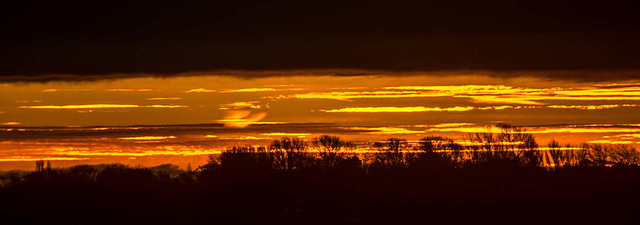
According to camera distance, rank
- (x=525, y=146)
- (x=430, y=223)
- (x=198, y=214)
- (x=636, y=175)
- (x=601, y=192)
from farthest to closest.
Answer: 1. (x=525, y=146)
2. (x=636, y=175)
3. (x=601, y=192)
4. (x=198, y=214)
5. (x=430, y=223)

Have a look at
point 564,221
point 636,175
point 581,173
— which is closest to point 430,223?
point 564,221

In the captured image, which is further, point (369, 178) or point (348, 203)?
point (369, 178)

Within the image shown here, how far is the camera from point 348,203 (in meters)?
83.2

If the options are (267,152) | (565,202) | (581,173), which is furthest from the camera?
(267,152)

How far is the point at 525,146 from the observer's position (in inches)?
5300

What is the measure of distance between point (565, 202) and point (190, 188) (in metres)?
39.5

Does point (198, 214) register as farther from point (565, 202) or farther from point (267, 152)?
point (267, 152)

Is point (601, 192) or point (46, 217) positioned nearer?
point (46, 217)

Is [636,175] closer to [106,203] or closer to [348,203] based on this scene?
[348,203]

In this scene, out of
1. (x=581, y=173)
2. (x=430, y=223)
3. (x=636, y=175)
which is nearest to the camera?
(x=430, y=223)

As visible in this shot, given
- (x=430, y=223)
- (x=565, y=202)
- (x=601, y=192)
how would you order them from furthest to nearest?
(x=601, y=192) < (x=565, y=202) < (x=430, y=223)

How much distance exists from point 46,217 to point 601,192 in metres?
41.1

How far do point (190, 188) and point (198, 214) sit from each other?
3629 centimetres

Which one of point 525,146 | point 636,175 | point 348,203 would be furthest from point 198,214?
point 525,146
